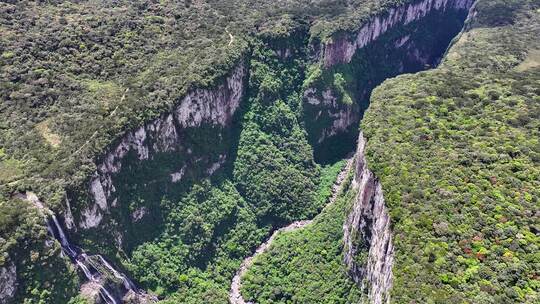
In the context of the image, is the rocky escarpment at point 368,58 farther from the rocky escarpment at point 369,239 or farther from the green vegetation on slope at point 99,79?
the rocky escarpment at point 369,239

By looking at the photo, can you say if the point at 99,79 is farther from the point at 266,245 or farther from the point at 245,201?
the point at 266,245

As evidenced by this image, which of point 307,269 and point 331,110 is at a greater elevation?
point 331,110

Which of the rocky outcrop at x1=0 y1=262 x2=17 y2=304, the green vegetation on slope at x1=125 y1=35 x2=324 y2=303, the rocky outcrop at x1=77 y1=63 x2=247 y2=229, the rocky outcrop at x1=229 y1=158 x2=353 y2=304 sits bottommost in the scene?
the rocky outcrop at x1=229 y1=158 x2=353 y2=304

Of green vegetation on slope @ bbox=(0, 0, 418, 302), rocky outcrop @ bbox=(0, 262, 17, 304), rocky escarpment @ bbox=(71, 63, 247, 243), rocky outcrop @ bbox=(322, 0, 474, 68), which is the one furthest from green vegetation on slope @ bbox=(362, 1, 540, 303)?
rocky outcrop @ bbox=(0, 262, 17, 304)

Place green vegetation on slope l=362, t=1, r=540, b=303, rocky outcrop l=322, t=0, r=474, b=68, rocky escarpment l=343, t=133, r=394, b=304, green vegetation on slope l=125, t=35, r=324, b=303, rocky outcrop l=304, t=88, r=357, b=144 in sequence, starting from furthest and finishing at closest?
rocky outcrop l=322, t=0, r=474, b=68, rocky outcrop l=304, t=88, r=357, b=144, green vegetation on slope l=125, t=35, r=324, b=303, rocky escarpment l=343, t=133, r=394, b=304, green vegetation on slope l=362, t=1, r=540, b=303

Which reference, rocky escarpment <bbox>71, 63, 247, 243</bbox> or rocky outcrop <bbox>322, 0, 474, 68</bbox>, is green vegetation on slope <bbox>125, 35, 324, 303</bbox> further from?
rocky outcrop <bbox>322, 0, 474, 68</bbox>

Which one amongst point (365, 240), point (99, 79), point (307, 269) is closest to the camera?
point (365, 240)

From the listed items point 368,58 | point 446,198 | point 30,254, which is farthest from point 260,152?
point 30,254
